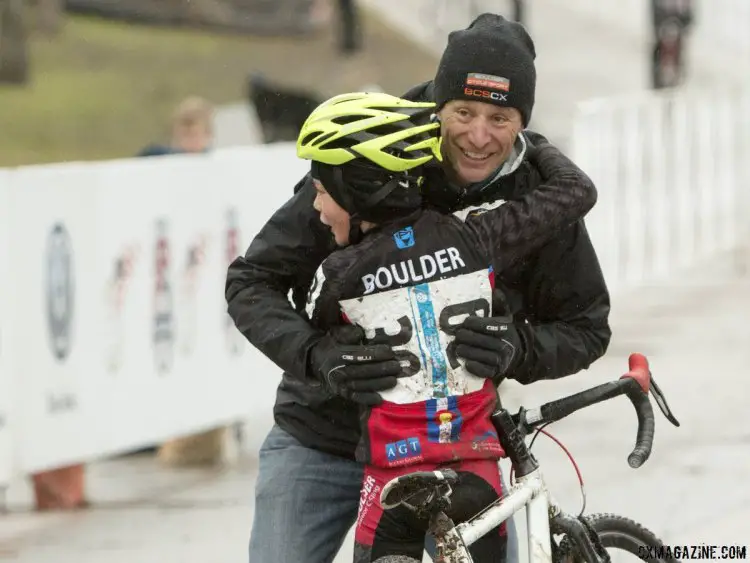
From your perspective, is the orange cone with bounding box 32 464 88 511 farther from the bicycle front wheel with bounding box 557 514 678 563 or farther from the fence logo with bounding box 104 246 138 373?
the bicycle front wheel with bounding box 557 514 678 563

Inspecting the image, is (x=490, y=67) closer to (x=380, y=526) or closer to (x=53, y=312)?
(x=380, y=526)

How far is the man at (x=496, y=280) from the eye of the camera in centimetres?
414

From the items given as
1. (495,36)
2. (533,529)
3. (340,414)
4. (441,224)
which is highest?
(495,36)

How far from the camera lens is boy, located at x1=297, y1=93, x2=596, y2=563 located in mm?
3914

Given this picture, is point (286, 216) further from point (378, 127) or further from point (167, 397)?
point (167, 397)

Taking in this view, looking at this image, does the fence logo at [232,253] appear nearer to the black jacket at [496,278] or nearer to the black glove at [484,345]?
the black jacket at [496,278]

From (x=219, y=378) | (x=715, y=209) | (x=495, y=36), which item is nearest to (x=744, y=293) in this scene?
(x=715, y=209)

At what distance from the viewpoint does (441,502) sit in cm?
387

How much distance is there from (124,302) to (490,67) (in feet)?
16.4

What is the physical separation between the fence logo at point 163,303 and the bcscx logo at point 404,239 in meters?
5.36

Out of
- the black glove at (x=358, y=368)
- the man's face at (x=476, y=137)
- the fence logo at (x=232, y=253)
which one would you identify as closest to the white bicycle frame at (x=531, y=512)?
the black glove at (x=358, y=368)

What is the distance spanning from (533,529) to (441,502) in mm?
395
